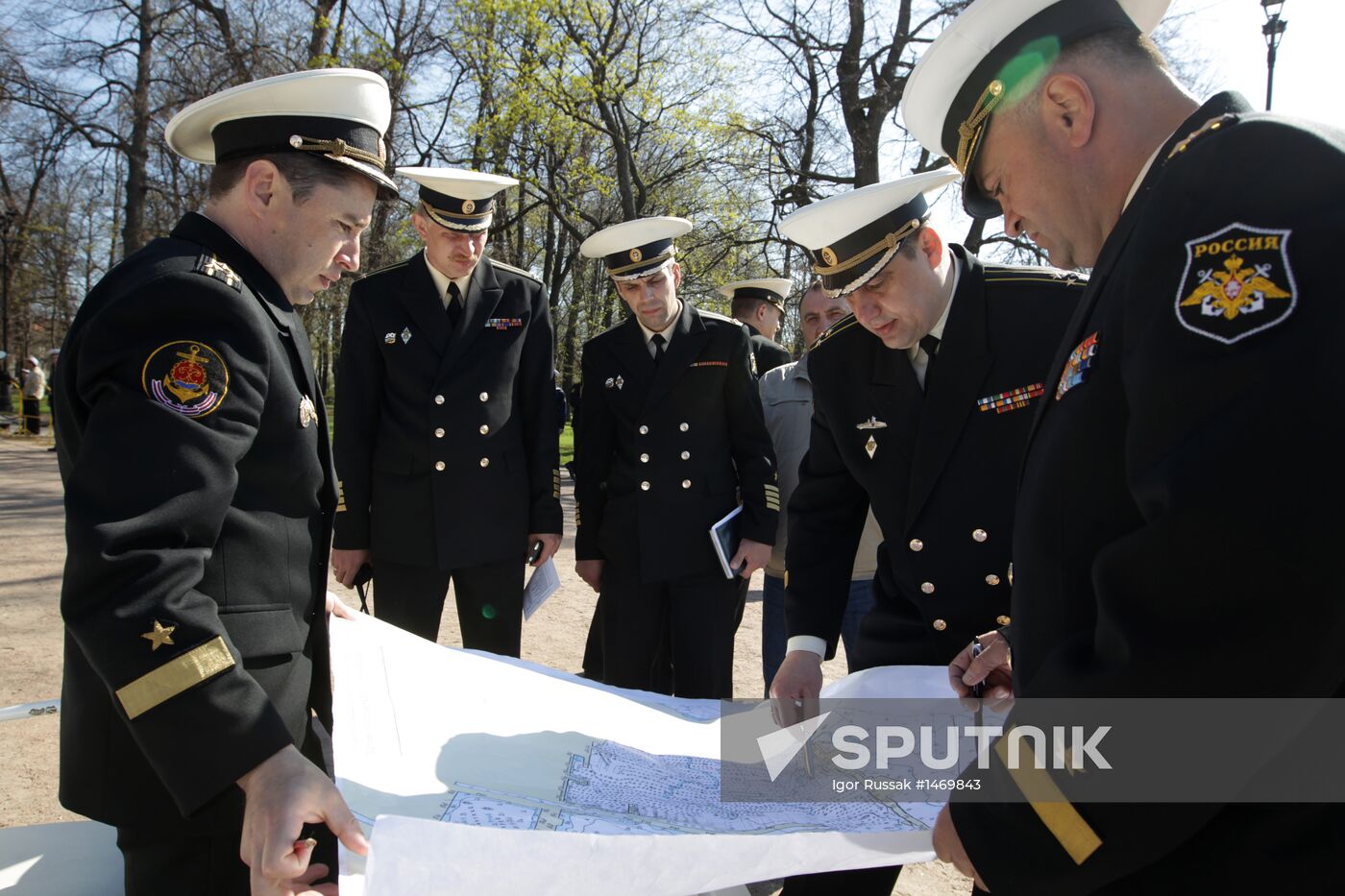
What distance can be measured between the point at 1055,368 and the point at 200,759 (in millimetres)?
1321

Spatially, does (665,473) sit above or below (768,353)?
below

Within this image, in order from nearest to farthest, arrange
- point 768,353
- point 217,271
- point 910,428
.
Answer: point 217,271, point 910,428, point 768,353

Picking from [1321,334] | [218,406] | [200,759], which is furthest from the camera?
[218,406]

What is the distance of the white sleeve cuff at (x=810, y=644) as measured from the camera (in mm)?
2307

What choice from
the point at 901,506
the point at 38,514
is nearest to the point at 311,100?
the point at 901,506

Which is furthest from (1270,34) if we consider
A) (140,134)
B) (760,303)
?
(140,134)

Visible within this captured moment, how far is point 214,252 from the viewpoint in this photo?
1.68 m

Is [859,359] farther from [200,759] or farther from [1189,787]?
[200,759]

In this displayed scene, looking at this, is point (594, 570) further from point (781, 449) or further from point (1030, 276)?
point (1030, 276)

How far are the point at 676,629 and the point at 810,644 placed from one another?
153cm

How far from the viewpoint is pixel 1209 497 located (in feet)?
2.83

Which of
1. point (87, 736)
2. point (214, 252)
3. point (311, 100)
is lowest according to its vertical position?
point (87, 736)

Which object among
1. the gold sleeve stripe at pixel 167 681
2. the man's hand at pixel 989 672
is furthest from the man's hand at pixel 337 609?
the man's hand at pixel 989 672

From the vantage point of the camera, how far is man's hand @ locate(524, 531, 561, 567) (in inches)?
147
